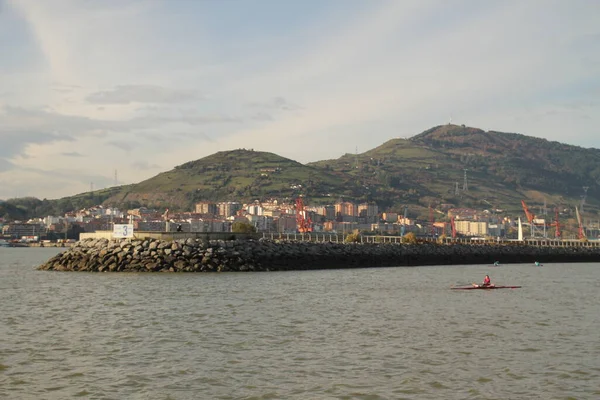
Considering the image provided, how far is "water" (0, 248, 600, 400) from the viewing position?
19016mm

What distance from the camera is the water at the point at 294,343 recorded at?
19.0 metres

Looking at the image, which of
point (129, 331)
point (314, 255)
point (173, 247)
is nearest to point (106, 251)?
point (173, 247)

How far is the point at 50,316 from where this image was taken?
3347 cm

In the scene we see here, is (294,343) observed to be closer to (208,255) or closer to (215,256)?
(208,255)

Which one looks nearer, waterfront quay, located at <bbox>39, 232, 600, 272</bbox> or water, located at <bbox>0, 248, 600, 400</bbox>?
water, located at <bbox>0, 248, 600, 400</bbox>

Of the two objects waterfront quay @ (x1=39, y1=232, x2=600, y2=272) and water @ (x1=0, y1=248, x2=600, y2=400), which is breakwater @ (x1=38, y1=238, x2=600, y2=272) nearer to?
waterfront quay @ (x1=39, y1=232, x2=600, y2=272)

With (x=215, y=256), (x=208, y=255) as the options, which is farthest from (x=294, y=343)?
(x=215, y=256)

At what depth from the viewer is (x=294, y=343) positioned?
2556 centimetres

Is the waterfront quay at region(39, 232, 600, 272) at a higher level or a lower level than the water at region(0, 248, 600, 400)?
higher

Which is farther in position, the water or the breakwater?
the breakwater

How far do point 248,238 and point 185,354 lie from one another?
47.2m

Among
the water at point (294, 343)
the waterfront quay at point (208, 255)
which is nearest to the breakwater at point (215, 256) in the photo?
the waterfront quay at point (208, 255)

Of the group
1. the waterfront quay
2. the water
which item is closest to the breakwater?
the waterfront quay

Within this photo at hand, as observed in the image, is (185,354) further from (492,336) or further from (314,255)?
(314,255)
